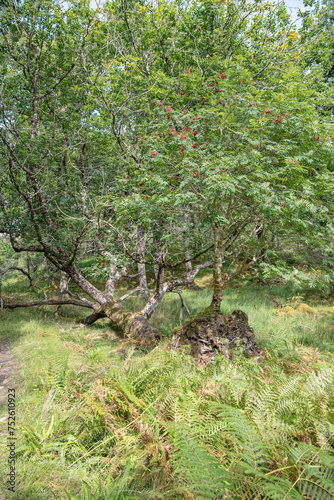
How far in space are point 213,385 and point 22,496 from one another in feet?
4.72

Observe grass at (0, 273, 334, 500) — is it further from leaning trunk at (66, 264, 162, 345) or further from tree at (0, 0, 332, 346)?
leaning trunk at (66, 264, 162, 345)

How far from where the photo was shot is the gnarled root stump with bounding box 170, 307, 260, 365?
5.16m

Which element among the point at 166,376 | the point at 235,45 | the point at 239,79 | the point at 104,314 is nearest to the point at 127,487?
the point at 166,376

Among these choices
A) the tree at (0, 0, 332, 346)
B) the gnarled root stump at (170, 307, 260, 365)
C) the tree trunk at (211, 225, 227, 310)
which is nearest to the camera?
the tree at (0, 0, 332, 346)

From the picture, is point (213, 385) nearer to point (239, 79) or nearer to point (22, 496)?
point (22, 496)

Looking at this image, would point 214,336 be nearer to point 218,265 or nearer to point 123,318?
point 218,265

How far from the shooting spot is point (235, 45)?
898cm

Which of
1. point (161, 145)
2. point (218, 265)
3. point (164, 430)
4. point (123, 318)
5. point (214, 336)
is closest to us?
point (164, 430)

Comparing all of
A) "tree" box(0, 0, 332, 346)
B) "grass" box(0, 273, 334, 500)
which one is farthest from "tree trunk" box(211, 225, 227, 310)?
"grass" box(0, 273, 334, 500)

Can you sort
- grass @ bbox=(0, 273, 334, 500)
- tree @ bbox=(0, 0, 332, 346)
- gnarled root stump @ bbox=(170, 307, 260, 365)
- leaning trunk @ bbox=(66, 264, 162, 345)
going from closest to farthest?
grass @ bbox=(0, 273, 334, 500)
tree @ bbox=(0, 0, 332, 346)
gnarled root stump @ bbox=(170, 307, 260, 365)
leaning trunk @ bbox=(66, 264, 162, 345)

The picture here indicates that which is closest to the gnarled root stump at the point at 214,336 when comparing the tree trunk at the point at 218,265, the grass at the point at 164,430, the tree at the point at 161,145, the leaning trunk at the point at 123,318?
the tree trunk at the point at 218,265

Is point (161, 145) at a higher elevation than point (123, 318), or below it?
→ higher

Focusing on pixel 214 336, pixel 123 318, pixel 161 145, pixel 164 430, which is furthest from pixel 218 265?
pixel 164 430

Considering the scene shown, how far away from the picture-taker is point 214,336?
5.30m
